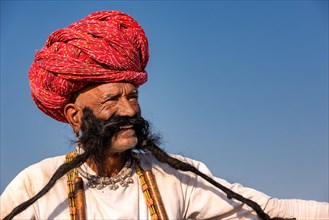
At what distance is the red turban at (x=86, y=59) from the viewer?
441cm

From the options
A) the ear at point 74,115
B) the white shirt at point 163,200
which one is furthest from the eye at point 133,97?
the white shirt at point 163,200

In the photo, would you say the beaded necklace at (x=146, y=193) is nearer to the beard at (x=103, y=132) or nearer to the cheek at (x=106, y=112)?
the beard at (x=103, y=132)

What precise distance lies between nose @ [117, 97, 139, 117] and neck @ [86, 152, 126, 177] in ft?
1.21

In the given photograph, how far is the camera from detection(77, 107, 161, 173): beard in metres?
4.26

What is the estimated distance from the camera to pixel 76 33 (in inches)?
179

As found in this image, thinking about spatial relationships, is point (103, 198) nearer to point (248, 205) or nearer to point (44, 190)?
point (44, 190)

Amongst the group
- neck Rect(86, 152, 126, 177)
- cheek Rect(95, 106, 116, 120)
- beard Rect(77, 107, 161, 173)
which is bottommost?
neck Rect(86, 152, 126, 177)

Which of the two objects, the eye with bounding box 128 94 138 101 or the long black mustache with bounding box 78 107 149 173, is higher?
the eye with bounding box 128 94 138 101

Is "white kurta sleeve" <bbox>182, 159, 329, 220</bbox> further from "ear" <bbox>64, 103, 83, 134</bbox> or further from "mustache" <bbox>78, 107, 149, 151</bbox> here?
"ear" <bbox>64, 103, 83, 134</bbox>

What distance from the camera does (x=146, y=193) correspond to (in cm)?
439

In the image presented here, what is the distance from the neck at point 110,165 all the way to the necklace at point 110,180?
0.17 ft

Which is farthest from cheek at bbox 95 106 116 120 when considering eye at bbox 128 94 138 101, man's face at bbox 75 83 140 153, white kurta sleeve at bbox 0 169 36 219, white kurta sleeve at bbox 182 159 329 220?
white kurta sleeve at bbox 182 159 329 220

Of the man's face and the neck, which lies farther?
the neck

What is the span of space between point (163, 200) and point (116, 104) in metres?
0.85
